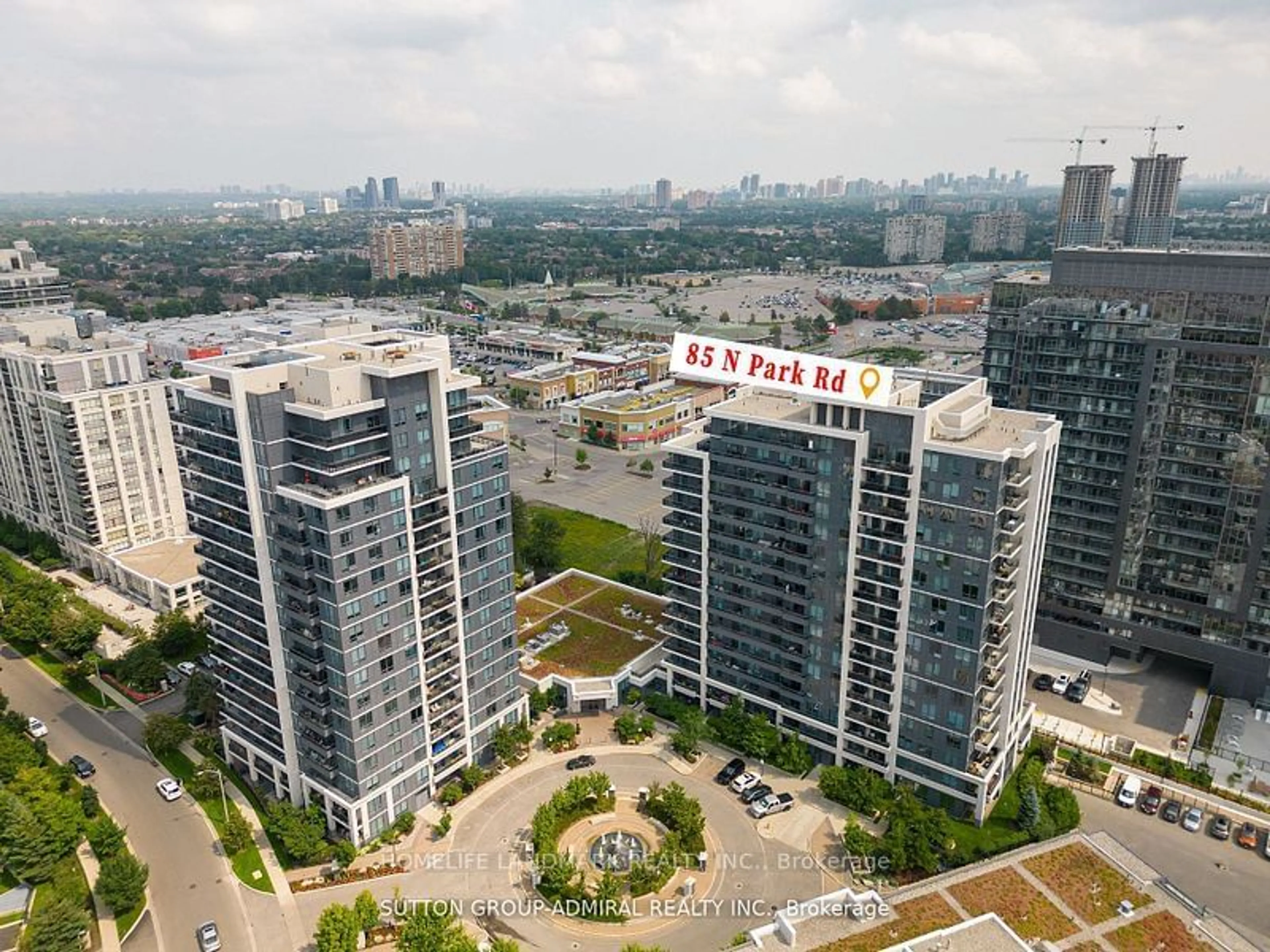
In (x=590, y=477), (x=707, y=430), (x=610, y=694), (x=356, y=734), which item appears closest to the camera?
(x=356, y=734)

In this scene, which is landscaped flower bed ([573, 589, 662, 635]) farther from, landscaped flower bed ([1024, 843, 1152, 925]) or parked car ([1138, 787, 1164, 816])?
parked car ([1138, 787, 1164, 816])

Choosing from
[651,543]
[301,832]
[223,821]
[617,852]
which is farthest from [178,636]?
[617,852]

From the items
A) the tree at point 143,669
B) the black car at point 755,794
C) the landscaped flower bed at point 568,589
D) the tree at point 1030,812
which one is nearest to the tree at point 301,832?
the tree at point 143,669

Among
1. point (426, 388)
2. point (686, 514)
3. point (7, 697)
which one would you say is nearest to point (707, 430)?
point (686, 514)

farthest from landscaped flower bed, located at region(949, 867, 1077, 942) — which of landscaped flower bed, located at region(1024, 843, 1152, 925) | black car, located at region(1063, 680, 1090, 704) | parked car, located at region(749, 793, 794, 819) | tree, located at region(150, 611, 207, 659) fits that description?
tree, located at region(150, 611, 207, 659)

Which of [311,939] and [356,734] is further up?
[356,734]

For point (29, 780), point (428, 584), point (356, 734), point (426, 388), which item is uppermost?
point (426, 388)

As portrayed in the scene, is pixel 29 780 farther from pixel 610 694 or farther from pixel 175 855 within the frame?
pixel 610 694

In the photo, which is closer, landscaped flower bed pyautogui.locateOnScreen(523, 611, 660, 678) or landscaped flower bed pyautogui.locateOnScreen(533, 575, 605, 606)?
landscaped flower bed pyautogui.locateOnScreen(523, 611, 660, 678)
